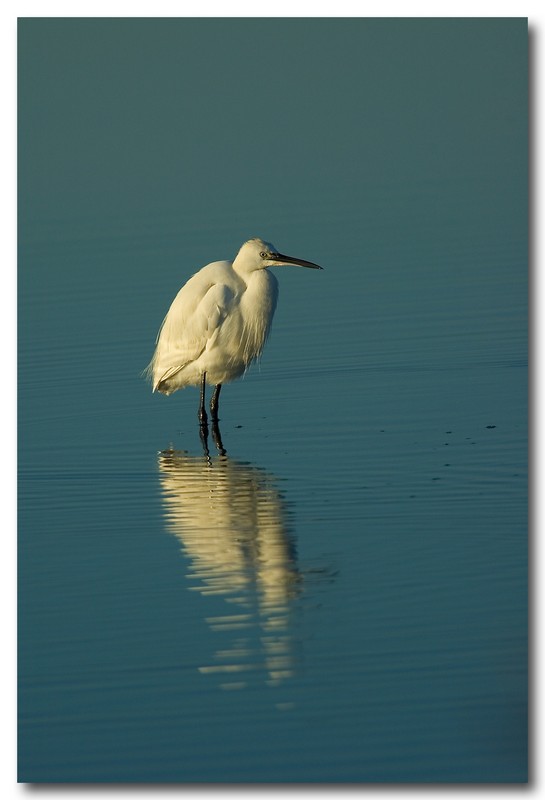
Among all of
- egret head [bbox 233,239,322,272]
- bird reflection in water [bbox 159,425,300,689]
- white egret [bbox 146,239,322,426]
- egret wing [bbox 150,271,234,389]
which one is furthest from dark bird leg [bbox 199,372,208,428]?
egret head [bbox 233,239,322,272]

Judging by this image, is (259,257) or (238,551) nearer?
(238,551)

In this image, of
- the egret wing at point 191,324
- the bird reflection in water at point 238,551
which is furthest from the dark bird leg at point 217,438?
the egret wing at point 191,324

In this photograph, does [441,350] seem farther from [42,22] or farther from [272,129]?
[42,22]

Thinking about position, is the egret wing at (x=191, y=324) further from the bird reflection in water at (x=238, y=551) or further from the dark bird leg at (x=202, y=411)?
the bird reflection in water at (x=238, y=551)

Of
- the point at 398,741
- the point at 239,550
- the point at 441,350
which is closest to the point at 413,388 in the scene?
the point at 441,350

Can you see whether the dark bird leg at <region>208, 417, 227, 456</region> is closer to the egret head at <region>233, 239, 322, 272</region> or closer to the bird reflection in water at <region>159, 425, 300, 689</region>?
the bird reflection in water at <region>159, 425, 300, 689</region>

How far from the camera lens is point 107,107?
8719mm

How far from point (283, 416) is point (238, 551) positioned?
244 cm

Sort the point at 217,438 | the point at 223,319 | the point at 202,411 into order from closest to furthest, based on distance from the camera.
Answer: the point at 217,438 → the point at 202,411 → the point at 223,319

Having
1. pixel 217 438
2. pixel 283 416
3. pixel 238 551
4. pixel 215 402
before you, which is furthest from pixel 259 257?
pixel 238 551

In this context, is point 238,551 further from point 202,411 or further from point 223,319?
point 223,319

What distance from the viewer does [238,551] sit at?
22.7 ft

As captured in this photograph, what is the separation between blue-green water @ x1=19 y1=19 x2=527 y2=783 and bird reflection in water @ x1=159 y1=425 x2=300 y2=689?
0.02 metres

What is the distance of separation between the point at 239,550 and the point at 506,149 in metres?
3.47
